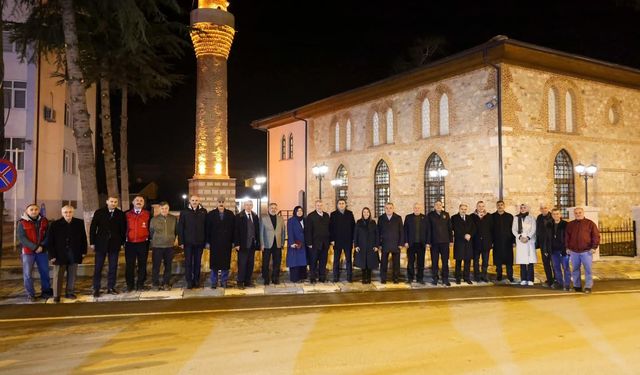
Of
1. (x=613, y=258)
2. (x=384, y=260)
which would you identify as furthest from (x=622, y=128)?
(x=384, y=260)

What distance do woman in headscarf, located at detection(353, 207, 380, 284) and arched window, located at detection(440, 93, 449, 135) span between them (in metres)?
11.1

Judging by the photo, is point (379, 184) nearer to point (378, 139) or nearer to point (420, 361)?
point (378, 139)

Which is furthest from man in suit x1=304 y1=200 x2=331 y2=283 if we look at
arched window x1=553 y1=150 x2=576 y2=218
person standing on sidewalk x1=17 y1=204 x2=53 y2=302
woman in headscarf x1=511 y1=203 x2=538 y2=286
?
arched window x1=553 y1=150 x2=576 y2=218

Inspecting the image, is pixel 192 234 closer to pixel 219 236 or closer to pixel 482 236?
pixel 219 236

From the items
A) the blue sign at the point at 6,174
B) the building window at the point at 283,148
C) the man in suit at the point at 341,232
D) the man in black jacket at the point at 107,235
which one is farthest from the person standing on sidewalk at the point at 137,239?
the building window at the point at 283,148

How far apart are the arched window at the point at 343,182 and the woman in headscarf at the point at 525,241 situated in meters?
15.9

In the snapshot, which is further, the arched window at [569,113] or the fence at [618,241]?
the arched window at [569,113]

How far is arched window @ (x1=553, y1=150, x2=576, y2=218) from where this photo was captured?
19469 millimetres

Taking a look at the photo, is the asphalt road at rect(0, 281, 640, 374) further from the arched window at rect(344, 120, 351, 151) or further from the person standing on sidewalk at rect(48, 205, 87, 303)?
the arched window at rect(344, 120, 351, 151)

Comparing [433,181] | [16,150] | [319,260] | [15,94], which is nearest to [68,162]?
[16,150]

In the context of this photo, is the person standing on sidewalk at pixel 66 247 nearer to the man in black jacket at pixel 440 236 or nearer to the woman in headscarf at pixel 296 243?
the woman in headscarf at pixel 296 243

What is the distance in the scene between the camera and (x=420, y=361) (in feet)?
17.0

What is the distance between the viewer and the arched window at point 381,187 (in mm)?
23984

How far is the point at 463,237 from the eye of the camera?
35.4ft
